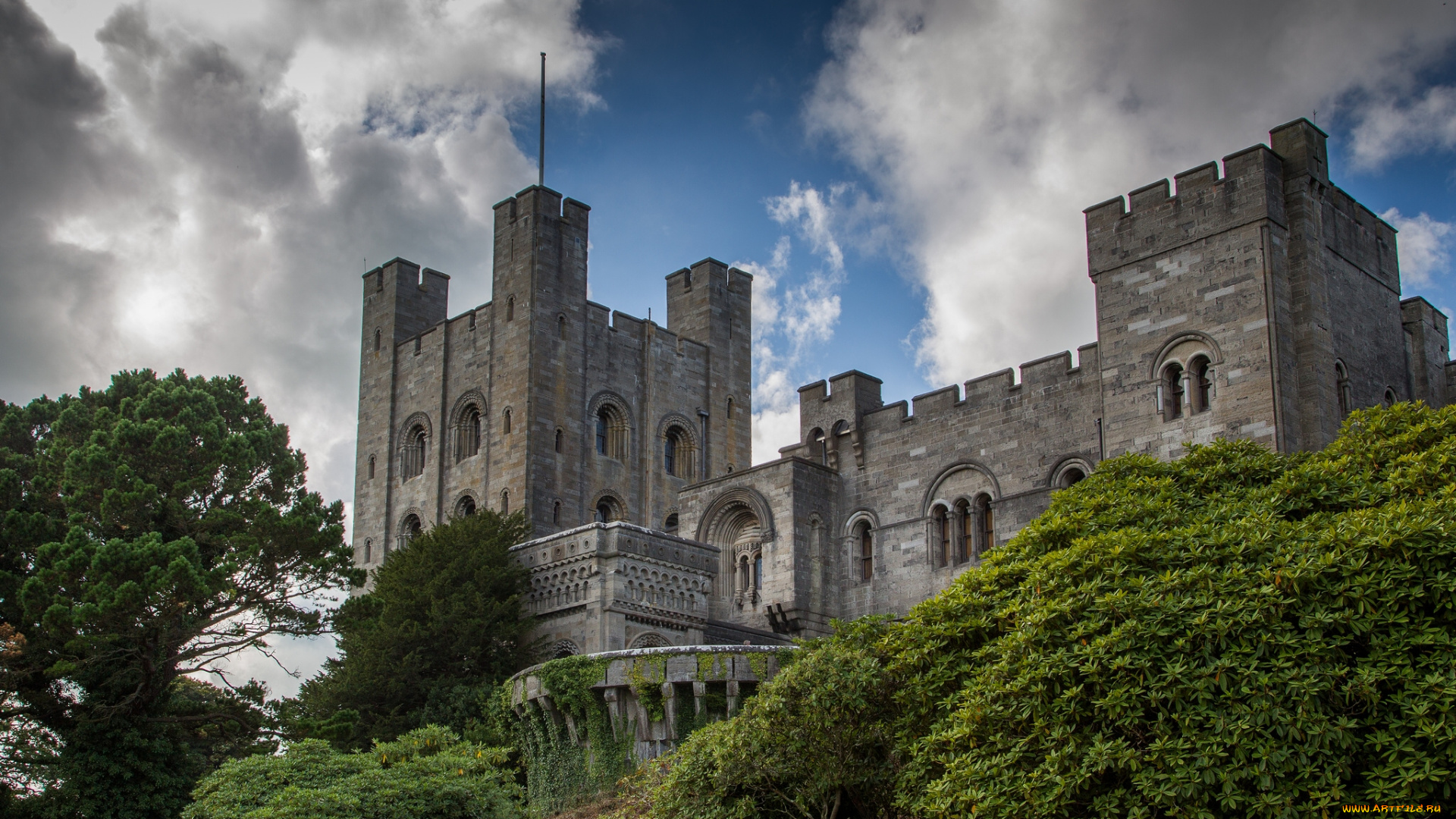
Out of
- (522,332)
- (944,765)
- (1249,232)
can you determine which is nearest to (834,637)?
(944,765)

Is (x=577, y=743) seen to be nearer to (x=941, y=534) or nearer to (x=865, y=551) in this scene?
(x=941, y=534)

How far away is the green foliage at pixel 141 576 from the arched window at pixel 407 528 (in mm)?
13239

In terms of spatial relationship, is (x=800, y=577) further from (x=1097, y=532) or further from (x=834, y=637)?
(x=1097, y=532)

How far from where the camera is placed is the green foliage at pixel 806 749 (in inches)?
588

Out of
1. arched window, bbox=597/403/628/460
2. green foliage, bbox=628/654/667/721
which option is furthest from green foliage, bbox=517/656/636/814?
arched window, bbox=597/403/628/460

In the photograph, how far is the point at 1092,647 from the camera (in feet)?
39.2

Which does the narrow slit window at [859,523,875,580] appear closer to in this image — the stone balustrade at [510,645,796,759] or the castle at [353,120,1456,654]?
the castle at [353,120,1456,654]

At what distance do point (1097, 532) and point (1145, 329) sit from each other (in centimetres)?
1300

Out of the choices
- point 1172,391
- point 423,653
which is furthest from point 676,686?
point 1172,391

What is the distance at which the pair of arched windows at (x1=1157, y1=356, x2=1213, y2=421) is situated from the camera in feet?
82.6

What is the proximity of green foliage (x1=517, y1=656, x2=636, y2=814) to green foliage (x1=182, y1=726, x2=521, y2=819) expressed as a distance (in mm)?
1159

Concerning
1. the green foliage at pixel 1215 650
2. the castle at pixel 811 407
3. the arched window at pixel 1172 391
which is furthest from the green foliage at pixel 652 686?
the arched window at pixel 1172 391

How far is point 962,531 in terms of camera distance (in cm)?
2950

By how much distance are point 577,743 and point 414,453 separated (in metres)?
21.3
